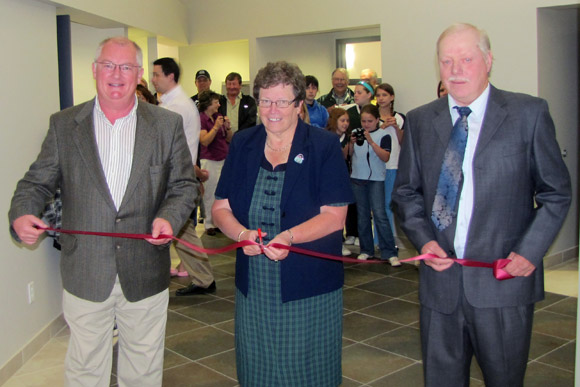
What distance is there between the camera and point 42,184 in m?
3.03

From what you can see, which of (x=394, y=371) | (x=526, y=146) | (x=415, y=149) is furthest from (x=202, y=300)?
(x=526, y=146)

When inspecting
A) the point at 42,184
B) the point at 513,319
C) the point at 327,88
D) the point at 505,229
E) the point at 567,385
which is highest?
the point at 327,88

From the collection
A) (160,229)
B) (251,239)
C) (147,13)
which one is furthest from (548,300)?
(147,13)

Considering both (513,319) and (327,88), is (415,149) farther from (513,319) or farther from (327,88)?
(327,88)

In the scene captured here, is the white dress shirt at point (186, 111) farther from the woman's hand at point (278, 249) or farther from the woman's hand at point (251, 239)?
the woman's hand at point (278, 249)

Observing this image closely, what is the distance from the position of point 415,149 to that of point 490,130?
336 mm

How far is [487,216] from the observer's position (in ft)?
8.39

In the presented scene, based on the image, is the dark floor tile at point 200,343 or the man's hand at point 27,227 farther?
the dark floor tile at point 200,343

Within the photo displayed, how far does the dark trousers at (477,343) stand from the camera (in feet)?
8.43

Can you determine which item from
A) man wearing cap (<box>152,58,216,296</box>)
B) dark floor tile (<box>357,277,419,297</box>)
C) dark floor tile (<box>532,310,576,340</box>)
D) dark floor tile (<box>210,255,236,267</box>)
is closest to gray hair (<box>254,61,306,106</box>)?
man wearing cap (<box>152,58,216,296</box>)

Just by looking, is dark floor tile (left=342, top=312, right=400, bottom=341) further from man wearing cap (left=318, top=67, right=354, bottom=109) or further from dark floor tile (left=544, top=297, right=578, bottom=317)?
man wearing cap (left=318, top=67, right=354, bottom=109)

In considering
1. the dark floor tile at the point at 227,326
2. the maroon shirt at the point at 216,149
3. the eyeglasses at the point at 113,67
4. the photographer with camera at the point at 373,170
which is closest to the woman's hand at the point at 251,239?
the eyeglasses at the point at 113,67

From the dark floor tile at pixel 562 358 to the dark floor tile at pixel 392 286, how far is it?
1.62 meters

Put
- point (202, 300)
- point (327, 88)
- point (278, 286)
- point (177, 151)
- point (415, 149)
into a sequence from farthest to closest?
point (327, 88), point (202, 300), point (177, 151), point (278, 286), point (415, 149)
